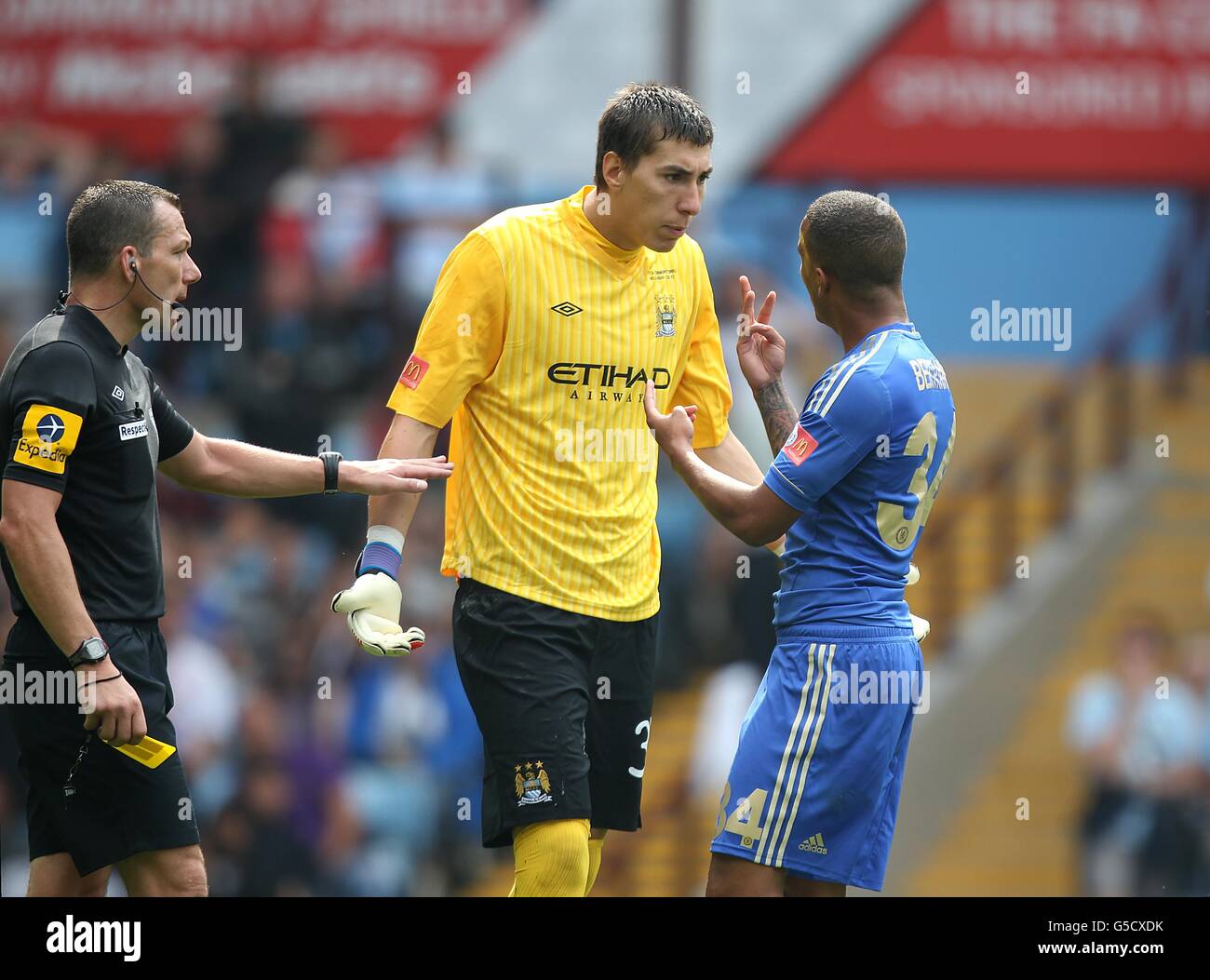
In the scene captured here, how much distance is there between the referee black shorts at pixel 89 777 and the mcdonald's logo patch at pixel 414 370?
1051 millimetres

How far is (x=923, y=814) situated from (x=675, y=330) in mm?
7349

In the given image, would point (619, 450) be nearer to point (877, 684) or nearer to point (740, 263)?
point (877, 684)

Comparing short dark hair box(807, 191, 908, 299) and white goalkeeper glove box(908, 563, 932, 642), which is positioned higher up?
short dark hair box(807, 191, 908, 299)

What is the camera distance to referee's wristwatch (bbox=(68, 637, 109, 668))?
460cm

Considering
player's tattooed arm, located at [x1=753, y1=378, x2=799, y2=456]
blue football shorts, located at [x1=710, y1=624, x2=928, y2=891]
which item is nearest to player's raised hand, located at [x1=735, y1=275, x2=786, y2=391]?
player's tattooed arm, located at [x1=753, y1=378, x2=799, y2=456]

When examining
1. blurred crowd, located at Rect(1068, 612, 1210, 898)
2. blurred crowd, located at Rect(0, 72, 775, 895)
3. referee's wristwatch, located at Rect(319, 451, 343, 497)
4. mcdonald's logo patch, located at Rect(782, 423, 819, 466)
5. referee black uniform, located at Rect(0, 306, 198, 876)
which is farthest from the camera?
blurred crowd, located at Rect(1068, 612, 1210, 898)

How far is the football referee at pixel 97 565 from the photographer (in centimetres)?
461

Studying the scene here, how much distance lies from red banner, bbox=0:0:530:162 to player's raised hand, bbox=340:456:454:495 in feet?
28.9

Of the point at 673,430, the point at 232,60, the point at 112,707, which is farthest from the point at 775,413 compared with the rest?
the point at 232,60

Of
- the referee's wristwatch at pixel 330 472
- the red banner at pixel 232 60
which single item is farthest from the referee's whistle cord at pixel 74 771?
the red banner at pixel 232 60

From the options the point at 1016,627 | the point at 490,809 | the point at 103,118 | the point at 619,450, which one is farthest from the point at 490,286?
the point at 103,118

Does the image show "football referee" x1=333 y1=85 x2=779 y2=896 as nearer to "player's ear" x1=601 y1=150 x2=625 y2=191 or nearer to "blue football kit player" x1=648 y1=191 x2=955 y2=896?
"player's ear" x1=601 y1=150 x2=625 y2=191

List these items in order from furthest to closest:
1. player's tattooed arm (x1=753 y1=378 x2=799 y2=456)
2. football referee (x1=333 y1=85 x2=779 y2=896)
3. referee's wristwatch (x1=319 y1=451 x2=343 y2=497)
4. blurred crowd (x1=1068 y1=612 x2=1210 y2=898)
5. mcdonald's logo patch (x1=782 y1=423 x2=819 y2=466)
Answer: blurred crowd (x1=1068 y1=612 x2=1210 y2=898), player's tattooed arm (x1=753 y1=378 x2=799 y2=456), referee's wristwatch (x1=319 y1=451 x2=343 y2=497), football referee (x1=333 y1=85 x2=779 y2=896), mcdonald's logo patch (x1=782 y1=423 x2=819 y2=466)

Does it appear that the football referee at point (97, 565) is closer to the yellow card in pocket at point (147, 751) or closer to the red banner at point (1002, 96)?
the yellow card in pocket at point (147, 751)
